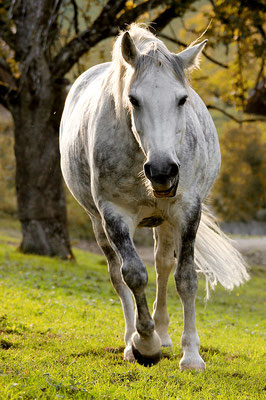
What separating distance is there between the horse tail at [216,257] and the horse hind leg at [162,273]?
1.21 feet

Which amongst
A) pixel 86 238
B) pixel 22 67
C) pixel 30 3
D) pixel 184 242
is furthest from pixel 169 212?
pixel 86 238

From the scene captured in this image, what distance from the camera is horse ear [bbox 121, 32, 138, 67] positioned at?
4.57m

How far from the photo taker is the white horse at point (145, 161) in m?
4.37

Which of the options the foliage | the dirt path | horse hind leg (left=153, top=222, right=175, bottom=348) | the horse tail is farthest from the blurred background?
the foliage

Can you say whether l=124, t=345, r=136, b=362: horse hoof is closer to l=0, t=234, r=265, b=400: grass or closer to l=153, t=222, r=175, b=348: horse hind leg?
l=0, t=234, r=265, b=400: grass

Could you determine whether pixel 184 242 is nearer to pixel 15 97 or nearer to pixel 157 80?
pixel 157 80

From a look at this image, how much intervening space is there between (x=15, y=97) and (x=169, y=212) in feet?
35.6

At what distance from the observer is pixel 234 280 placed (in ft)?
22.4

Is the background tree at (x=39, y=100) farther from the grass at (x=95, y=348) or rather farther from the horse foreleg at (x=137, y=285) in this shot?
the horse foreleg at (x=137, y=285)

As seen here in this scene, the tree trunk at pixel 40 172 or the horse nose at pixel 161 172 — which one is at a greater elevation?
the horse nose at pixel 161 172

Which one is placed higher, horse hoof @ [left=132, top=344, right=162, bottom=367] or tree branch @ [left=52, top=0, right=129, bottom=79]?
tree branch @ [left=52, top=0, right=129, bottom=79]

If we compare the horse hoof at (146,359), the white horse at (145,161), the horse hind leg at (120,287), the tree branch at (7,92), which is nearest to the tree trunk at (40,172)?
the tree branch at (7,92)

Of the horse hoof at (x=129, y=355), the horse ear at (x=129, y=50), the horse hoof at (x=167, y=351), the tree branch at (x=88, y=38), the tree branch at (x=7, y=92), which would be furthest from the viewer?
the tree branch at (x=7, y=92)

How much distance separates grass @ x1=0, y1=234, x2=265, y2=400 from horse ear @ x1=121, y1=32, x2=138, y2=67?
2.43 meters
